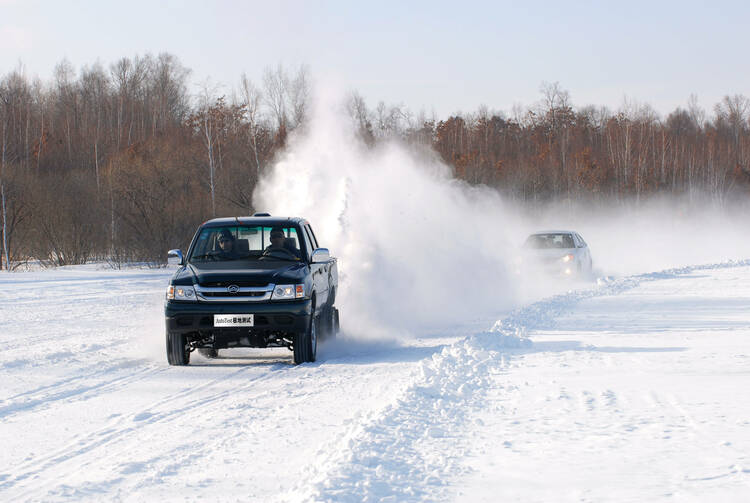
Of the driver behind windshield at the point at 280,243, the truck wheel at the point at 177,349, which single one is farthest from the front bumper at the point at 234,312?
the driver behind windshield at the point at 280,243

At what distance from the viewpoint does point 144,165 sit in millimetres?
40625

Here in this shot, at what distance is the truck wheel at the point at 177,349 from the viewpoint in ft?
33.1

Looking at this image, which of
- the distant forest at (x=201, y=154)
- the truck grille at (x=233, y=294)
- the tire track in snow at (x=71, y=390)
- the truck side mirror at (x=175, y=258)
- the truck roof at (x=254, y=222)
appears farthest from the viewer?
the distant forest at (x=201, y=154)

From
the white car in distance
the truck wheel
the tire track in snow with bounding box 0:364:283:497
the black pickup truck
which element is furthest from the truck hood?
the white car in distance

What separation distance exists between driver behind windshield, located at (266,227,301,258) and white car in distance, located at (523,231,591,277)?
43.9 feet

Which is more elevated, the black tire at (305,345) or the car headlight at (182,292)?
the car headlight at (182,292)

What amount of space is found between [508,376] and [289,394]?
92.9 inches

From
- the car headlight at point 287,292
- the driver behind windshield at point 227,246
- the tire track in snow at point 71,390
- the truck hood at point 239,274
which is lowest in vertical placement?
the tire track in snow at point 71,390

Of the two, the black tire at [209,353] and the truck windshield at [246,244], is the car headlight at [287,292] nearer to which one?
the truck windshield at [246,244]

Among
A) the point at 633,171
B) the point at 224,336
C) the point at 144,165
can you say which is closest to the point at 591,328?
the point at 224,336

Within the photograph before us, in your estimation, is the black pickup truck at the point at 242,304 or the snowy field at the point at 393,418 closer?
the snowy field at the point at 393,418

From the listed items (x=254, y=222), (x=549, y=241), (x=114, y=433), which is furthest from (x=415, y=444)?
(x=549, y=241)

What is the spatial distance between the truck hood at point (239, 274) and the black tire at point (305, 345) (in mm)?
614

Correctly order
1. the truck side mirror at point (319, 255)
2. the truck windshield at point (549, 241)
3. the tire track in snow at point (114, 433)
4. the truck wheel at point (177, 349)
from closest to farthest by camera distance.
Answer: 1. the tire track in snow at point (114, 433)
2. the truck wheel at point (177, 349)
3. the truck side mirror at point (319, 255)
4. the truck windshield at point (549, 241)
